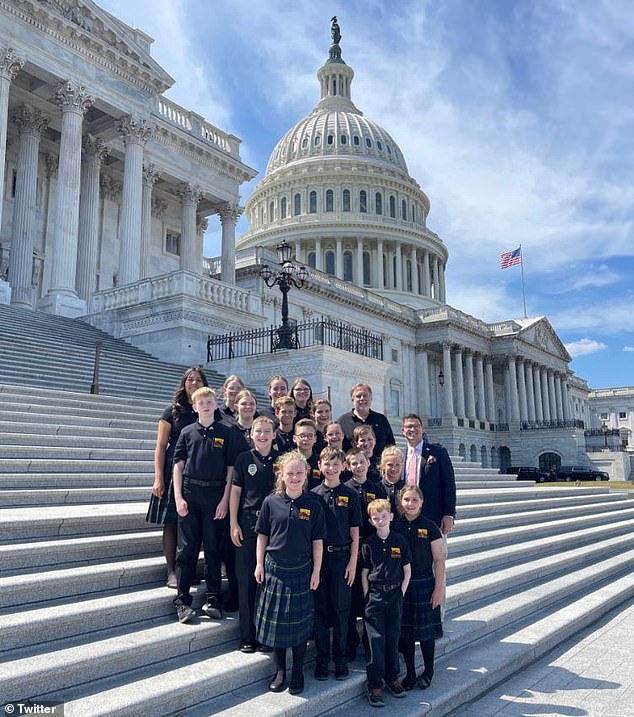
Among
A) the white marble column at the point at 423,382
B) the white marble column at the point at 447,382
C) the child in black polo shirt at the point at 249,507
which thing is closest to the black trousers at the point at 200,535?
the child in black polo shirt at the point at 249,507

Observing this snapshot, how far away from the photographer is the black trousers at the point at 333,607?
→ 5211mm

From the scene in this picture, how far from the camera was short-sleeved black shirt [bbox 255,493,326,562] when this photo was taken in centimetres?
490

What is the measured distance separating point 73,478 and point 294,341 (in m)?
13.1

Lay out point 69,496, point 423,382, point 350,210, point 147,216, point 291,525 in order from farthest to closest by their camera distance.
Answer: point 350,210 < point 423,382 < point 147,216 < point 69,496 < point 291,525

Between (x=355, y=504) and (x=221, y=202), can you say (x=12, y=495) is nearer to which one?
(x=355, y=504)

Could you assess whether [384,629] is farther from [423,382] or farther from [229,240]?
[423,382]

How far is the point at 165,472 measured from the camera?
5.88 m

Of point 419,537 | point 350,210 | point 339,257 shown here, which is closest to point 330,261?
point 339,257

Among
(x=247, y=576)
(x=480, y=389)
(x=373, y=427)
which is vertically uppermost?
(x=480, y=389)

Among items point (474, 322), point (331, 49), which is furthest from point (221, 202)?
point (331, 49)

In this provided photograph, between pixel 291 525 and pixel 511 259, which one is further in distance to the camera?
pixel 511 259

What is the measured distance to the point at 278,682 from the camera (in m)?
4.84

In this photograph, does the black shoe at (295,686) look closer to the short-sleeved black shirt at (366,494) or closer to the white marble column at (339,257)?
the short-sleeved black shirt at (366,494)

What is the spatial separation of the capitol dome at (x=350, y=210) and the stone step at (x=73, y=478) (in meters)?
69.0
